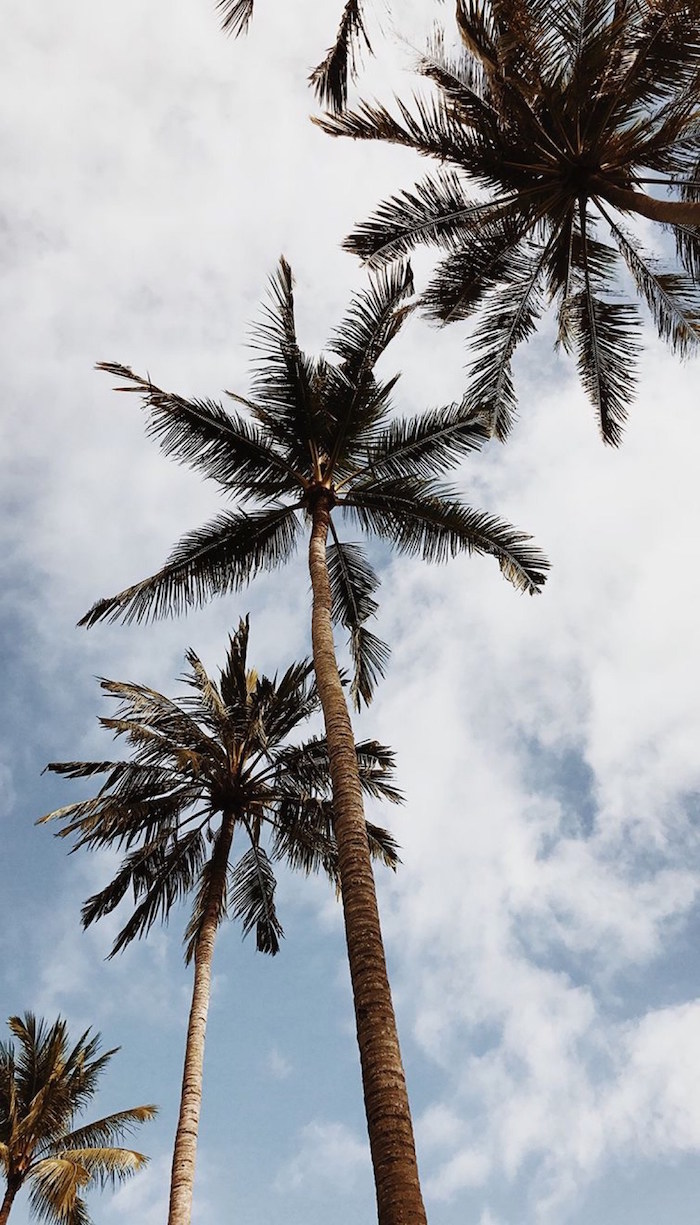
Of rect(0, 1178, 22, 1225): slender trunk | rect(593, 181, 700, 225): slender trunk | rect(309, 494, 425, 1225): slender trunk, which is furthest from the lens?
rect(0, 1178, 22, 1225): slender trunk

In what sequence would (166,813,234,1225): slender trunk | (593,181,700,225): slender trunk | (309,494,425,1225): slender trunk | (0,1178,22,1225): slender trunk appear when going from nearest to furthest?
(309,494,425,1225): slender trunk → (593,181,700,225): slender trunk → (166,813,234,1225): slender trunk → (0,1178,22,1225): slender trunk

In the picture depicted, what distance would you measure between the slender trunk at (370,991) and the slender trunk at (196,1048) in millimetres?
5490

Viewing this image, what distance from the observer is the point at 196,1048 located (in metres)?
12.5

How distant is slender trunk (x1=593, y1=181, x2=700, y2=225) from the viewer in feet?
28.5

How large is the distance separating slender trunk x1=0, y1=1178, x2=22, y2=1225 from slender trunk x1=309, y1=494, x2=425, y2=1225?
14.5 meters

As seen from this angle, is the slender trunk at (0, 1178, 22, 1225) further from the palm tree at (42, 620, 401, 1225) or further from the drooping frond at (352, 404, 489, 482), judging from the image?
the drooping frond at (352, 404, 489, 482)

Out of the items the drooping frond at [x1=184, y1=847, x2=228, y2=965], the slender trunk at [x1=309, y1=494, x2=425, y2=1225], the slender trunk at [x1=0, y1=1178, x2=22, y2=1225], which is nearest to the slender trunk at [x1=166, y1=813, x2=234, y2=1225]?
the drooping frond at [x1=184, y1=847, x2=228, y2=965]

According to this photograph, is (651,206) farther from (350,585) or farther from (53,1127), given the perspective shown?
(53,1127)

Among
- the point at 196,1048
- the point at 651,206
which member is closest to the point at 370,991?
the point at 196,1048

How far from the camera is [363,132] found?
10867 millimetres

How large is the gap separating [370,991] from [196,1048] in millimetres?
6923

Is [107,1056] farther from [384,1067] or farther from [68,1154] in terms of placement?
[384,1067]

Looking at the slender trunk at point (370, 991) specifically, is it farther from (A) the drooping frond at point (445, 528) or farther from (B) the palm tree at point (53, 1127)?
(B) the palm tree at point (53, 1127)

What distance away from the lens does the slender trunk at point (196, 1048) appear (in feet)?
36.7
